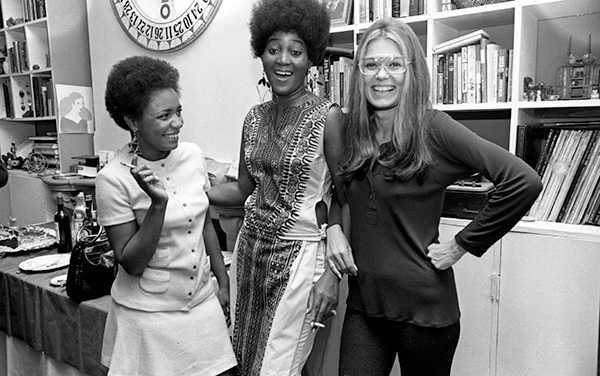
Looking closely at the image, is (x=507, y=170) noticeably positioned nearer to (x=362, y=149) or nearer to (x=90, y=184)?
(x=362, y=149)

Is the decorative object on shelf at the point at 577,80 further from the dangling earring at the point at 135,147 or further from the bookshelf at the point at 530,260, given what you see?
the dangling earring at the point at 135,147

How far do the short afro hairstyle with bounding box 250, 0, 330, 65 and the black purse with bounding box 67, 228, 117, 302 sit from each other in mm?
838

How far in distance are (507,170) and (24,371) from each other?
2.06 metres

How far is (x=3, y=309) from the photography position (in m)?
2.03

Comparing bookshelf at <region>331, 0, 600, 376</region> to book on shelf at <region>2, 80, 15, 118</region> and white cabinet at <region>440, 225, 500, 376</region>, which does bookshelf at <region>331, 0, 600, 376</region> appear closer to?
white cabinet at <region>440, 225, 500, 376</region>

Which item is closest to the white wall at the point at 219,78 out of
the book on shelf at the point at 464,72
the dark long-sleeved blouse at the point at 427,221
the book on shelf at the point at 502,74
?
the book on shelf at the point at 464,72

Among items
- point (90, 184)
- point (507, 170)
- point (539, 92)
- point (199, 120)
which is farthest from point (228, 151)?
point (507, 170)

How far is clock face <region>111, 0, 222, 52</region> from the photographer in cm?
274

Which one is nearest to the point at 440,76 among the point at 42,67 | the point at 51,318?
the point at 51,318

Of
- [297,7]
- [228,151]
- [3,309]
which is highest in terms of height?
[297,7]

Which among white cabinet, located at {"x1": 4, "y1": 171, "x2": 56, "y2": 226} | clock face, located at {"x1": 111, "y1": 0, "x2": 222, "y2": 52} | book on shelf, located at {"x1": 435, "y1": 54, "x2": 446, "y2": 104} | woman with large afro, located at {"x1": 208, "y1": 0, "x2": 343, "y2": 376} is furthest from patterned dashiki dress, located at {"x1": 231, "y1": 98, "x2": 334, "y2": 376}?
white cabinet, located at {"x1": 4, "y1": 171, "x2": 56, "y2": 226}

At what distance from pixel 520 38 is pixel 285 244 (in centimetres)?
112

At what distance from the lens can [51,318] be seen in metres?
1.80

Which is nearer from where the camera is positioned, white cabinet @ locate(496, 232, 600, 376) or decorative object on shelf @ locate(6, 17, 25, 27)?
white cabinet @ locate(496, 232, 600, 376)
